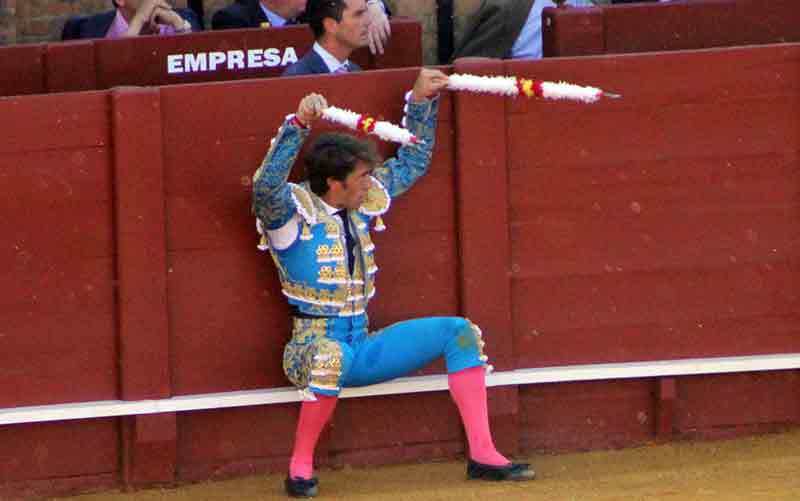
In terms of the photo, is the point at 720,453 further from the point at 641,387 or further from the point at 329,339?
the point at 329,339

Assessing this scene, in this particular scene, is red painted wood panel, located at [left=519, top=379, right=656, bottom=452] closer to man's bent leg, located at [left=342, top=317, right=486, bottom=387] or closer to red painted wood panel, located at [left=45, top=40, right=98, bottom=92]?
man's bent leg, located at [left=342, top=317, right=486, bottom=387]

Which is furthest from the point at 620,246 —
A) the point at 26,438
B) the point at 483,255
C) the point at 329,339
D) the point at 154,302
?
the point at 26,438

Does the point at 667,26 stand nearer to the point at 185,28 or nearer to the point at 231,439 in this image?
the point at 185,28

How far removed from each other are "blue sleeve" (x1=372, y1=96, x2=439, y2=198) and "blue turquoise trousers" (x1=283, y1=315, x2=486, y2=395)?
0.47 meters

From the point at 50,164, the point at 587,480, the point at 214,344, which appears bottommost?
the point at 587,480

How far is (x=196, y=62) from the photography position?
8484 millimetres

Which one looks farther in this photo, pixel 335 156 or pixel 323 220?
pixel 323 220

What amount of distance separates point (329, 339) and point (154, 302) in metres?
0.61

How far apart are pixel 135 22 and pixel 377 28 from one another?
1.15m

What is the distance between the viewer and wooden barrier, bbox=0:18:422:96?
8.43m

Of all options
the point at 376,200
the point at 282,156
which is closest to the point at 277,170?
the point at 282,156

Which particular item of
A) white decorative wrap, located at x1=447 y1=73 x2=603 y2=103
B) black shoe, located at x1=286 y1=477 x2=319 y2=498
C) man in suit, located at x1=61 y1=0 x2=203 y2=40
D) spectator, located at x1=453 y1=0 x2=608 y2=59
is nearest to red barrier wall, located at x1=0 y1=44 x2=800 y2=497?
white decorative wrap, located at x1=447 y1=73 x2=603 y2=103

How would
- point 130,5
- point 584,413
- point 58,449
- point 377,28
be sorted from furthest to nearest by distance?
point 130,5, point 377,28, point 584,413, point 58,449

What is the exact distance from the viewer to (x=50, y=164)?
22.8 ft
